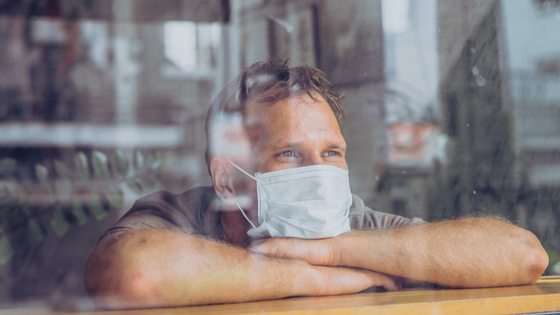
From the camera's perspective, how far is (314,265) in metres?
1.37

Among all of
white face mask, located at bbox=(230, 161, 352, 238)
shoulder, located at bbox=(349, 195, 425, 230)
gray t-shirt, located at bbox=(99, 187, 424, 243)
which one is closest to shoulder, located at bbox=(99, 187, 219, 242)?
gray t-shirt, located at bbox=(99, 187, 424, 243)

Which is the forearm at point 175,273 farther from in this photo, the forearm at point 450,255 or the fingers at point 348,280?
the forearm at point 450,255

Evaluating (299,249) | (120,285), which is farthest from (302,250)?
(120,285)

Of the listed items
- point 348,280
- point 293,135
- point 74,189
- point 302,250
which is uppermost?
point 293,135

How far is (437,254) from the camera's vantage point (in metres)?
1.44

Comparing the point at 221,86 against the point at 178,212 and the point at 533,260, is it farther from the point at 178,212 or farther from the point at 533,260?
the point at 533,260

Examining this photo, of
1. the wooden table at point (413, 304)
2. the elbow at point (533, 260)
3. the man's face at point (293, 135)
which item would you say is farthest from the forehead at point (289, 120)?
the elbow at point (533, 260)

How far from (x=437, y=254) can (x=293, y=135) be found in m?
0.70

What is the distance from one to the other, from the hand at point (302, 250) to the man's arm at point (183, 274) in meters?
0.05

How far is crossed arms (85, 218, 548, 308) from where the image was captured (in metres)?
1.10

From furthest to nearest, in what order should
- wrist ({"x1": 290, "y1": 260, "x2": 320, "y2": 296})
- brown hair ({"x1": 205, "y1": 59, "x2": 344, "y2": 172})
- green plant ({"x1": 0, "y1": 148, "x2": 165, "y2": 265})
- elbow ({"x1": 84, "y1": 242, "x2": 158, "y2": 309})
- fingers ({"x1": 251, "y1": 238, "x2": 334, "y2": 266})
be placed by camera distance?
brown hair ({"x1": 205, "y1": 59, "x2": 344, "y2": 172})
green plant ({"x1": 0, "y1": 148, "x2": 165, "y2": 265})
fingers ({"x1": 251, "y1": 238, "x2": 334, "y2": 266})
wrist ({"x1": 290, "y1": 260, "x2": 320, "y2": 296})
elbow ({"x1": 84, "y1": 242, "x2": 158, "y2": 309})

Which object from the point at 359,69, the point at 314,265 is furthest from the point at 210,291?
the point at 359,69

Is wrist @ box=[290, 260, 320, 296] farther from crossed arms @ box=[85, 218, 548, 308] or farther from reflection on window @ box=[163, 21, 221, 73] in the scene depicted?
reflection on window @ box=[163, 21, 221, 73]

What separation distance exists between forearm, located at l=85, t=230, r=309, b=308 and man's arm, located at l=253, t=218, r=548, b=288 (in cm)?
16
